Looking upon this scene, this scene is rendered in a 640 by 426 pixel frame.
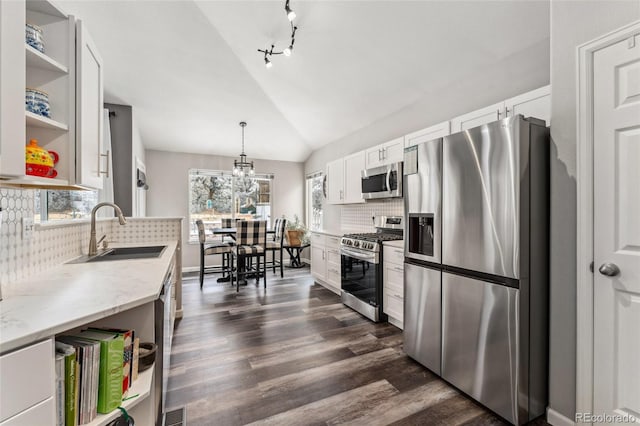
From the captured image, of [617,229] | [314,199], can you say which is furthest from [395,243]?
[314,199]

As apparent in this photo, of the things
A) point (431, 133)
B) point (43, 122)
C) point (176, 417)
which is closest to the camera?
point (43, 122)

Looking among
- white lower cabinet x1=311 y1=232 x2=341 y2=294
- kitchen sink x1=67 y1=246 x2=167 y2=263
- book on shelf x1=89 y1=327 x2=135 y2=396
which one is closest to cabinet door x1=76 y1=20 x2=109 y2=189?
kitchen sink x1=67 y1=246 x2=167 y2=263

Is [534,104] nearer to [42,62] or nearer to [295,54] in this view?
[295,54]

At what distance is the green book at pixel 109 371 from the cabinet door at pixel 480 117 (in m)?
2.97

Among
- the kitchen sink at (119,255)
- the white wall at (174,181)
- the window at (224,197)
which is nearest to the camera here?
the kitchen sink at (119,255)

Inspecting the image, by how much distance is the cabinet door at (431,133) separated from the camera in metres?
2.91

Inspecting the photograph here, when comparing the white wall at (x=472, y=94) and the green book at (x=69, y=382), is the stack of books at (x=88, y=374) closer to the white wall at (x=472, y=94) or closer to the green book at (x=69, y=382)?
the green book at (x=69, y=382)

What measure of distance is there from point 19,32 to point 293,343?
8.70ft

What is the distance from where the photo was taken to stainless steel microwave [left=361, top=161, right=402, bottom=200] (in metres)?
3.39

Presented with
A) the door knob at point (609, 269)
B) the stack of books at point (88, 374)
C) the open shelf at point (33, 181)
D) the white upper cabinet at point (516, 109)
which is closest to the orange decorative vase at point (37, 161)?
the open shelf at point (33, 181)

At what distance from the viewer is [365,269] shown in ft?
11.0

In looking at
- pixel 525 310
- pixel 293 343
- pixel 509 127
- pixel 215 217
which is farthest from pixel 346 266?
pixel 215 217

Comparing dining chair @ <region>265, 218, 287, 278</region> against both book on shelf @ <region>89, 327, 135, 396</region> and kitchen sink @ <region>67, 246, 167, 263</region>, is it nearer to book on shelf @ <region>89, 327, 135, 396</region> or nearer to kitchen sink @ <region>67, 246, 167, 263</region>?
kitchen sink @ <region>67, 246, 167, 263</region>

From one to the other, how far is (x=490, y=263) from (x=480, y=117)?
1.49 metres
